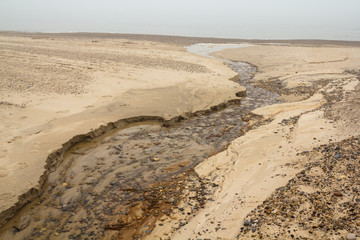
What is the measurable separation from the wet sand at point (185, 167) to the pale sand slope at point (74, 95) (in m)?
0.16

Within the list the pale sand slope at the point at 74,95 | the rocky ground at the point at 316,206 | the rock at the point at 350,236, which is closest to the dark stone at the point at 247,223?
the rocky ground at the point at 316,206

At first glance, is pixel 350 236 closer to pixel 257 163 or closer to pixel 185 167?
pixel 257 163

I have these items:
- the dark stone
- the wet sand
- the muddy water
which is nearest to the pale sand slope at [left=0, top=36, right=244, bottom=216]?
the wet sand

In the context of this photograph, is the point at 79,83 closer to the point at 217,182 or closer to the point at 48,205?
the point at 48,205

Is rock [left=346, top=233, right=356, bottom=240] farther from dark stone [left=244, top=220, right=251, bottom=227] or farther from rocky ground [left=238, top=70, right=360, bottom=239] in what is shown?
dark stone [left=244, top=220, right=251, bottom=227]

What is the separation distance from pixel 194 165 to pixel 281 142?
1.84 meters

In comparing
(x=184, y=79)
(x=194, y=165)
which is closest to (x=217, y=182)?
(x=194, y=165)

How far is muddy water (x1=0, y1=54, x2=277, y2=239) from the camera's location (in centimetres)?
404

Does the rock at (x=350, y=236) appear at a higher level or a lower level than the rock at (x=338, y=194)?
lower

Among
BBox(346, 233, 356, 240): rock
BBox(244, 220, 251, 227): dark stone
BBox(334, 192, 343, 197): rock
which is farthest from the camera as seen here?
BBox(334, 192, 343, 197): rock

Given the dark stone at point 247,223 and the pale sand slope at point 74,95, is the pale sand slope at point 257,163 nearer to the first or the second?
the dark stone at point 247,223

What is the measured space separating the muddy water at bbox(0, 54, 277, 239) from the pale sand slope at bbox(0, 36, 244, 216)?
0.41 meters

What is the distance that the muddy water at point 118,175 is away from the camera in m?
4.04

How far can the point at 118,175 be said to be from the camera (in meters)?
5.27
